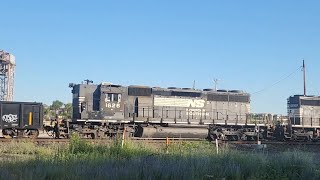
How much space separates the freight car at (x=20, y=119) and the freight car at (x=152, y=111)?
2083 millimetres

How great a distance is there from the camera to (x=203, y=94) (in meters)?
28.3

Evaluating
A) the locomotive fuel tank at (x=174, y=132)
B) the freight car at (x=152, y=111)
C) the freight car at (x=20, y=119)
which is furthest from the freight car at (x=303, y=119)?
the freight car at (x=20, y=119)

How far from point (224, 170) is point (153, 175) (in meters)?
1.65

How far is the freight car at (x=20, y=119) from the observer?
23688mm

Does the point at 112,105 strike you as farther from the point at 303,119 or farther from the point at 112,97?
the point at 303,119

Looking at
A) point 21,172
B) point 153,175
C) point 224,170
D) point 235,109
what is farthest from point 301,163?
point 235,109

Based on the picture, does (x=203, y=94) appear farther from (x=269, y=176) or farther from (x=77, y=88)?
(x=269, y=176)

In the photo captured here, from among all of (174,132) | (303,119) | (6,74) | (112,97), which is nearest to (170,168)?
(174,132)

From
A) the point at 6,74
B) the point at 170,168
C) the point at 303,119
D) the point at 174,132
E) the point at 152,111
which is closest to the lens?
the point at 170,168

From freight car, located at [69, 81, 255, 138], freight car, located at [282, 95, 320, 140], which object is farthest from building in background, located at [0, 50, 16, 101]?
freight car, located at [282, 95, 320, 140]

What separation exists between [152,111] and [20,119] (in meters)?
7.99

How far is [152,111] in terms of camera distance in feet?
87.6

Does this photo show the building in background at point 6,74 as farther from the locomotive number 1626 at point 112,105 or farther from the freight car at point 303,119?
the freight car at point 303,119

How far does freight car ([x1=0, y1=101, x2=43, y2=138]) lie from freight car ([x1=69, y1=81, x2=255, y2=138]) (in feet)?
6.83
